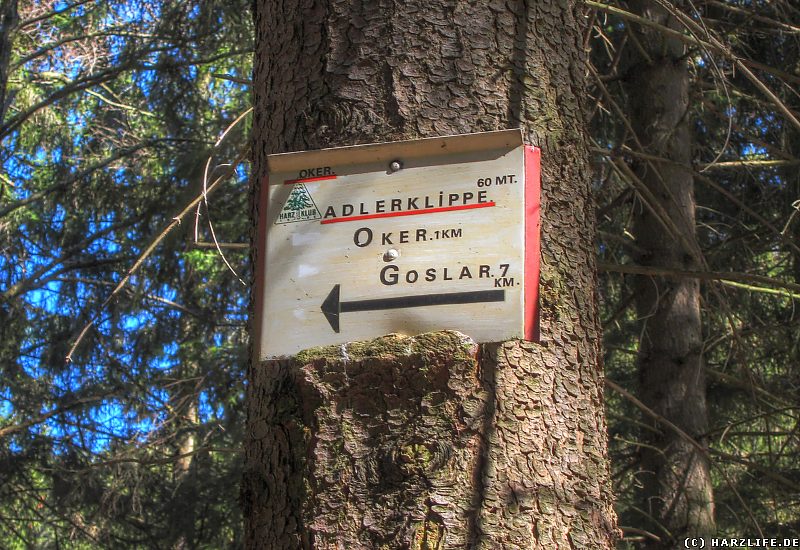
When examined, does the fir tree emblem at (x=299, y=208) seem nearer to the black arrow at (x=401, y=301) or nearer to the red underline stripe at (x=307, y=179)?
the red underline stripe at (x=307, y=179)

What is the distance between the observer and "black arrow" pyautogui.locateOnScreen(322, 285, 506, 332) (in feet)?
4.20

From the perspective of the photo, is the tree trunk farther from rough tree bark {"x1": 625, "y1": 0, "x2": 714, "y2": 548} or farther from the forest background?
rough tree bark {"x1": 625, "y1": 0, "x2": 714, "y2": 548}

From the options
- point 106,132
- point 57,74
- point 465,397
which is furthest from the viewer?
point 57,74

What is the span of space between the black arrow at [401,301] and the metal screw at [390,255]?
0.20 feet

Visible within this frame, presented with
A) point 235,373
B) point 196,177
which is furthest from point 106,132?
point 235,373

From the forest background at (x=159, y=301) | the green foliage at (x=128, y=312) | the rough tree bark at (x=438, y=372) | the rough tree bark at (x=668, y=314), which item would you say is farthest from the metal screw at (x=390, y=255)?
the green foliage at (x=128, y=312)

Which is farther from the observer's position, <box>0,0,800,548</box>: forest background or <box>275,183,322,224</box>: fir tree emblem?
<box>0,0,800,548</box>: forest background

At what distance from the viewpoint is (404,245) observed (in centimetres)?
132

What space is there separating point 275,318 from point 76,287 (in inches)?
287

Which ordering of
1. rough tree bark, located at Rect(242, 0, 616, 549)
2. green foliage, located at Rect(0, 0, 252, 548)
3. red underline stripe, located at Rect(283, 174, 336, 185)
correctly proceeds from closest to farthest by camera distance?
rough tree bark, located at Rect(242, 0, 616, 549) → red underline stripe, located at Rect(283, 174, 336, 185) → green foliage, located at Rect(0, 0, 252, 548)

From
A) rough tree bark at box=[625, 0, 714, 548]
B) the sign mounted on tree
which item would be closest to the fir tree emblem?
the sign mounted on tree

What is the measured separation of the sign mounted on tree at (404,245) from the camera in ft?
4.22

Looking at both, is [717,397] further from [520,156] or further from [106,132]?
[106,132]

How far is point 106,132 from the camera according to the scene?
9.26m
